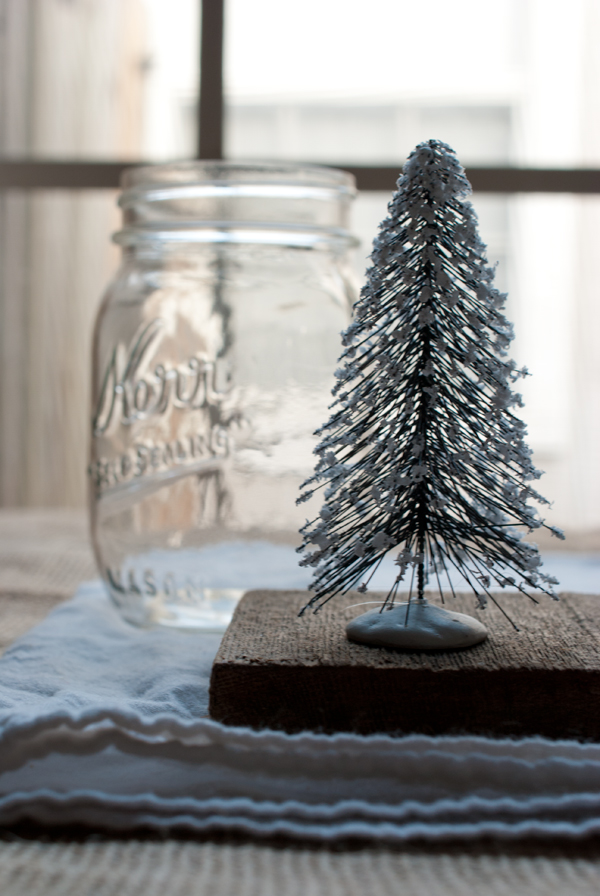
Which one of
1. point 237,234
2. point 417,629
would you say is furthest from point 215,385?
point 417,629

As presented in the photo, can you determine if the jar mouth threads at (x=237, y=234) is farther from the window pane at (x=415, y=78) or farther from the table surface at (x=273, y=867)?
the window pane at (x=415, y=78)

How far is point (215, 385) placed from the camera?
0.47 metres

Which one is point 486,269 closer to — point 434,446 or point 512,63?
point 434,446

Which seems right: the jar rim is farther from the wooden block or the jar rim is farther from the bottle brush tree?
the wooden block

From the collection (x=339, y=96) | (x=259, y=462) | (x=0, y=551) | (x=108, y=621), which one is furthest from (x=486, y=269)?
(x=339, y=96)

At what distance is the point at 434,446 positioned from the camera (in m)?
0.34

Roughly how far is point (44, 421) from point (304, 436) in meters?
0.66

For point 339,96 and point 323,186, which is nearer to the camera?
point 323,186

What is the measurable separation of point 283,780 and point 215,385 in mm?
249

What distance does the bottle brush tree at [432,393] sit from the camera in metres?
0.33

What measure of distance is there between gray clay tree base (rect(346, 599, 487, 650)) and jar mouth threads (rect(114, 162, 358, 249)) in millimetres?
237

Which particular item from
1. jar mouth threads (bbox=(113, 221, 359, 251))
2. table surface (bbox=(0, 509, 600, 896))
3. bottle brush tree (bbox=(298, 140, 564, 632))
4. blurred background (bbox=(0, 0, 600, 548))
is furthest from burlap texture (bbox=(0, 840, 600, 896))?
blurred background (bbox=(0, 0, 600, 548))

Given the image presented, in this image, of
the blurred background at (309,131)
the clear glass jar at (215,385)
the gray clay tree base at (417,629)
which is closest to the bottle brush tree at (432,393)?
the gray clay tree base at (417,629)

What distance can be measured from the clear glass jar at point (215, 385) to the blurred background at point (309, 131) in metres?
0.52
